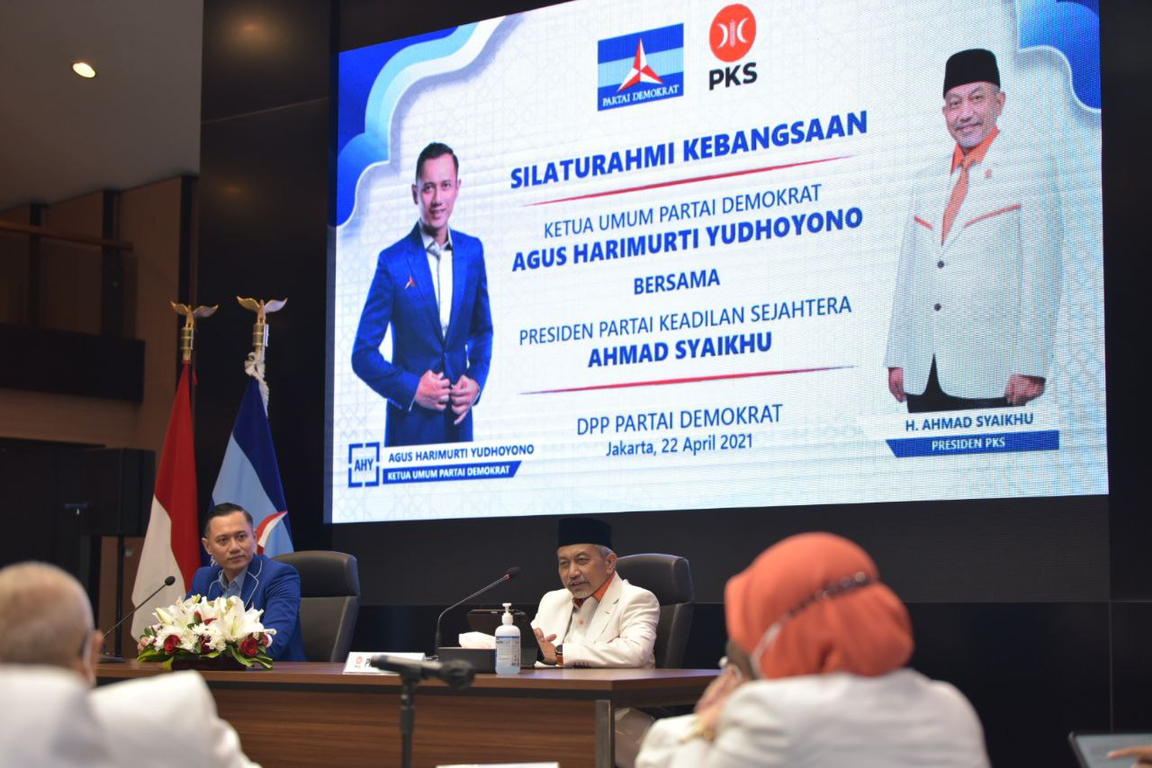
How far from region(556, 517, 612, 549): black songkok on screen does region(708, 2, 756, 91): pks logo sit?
182cm

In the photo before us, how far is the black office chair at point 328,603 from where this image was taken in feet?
15.6

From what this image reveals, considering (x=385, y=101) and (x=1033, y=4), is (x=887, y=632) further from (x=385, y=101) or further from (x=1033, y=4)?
(x=385, y=101)

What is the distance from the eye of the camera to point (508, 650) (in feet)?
11.8

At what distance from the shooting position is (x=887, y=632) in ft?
5.31

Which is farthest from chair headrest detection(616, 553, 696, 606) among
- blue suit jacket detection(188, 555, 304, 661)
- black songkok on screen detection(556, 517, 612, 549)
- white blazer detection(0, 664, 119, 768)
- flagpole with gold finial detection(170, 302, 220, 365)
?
white blazer detection(0, 664, 119, 768)

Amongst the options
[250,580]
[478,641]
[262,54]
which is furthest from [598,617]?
[262,54]

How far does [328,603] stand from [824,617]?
3435mm

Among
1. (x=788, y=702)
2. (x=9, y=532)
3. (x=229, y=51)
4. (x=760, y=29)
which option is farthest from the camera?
(x=9, y=532)

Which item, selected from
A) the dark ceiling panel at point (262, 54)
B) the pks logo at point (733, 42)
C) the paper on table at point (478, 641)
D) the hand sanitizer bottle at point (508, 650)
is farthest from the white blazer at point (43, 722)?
the dark ceiling panel at point (262, 54)

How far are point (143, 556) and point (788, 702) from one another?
4.99m

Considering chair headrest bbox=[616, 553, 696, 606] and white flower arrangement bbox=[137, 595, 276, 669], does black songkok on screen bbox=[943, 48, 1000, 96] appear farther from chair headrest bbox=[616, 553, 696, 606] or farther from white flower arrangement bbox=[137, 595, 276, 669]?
white flower arrangement bbox=[137, 595, 276, 669]

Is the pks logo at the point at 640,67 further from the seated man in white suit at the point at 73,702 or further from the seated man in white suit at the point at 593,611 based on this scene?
the seated man in white suit at the point at 73,702

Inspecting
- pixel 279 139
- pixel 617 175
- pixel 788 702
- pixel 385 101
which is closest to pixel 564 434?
pixel 617 175

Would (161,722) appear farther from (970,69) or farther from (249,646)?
(970,69)
